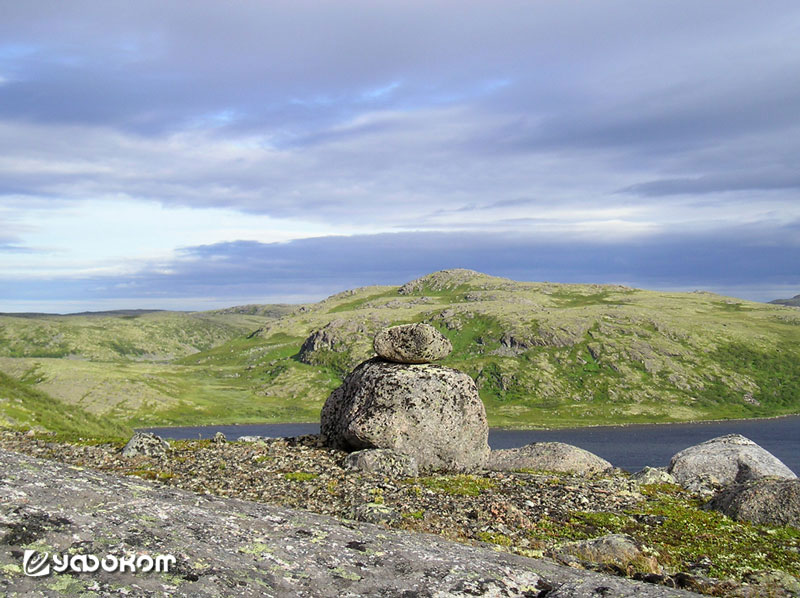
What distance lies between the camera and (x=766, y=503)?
2023cm

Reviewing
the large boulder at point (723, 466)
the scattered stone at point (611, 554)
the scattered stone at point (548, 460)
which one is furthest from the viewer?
the scattered stone at point (548, 460)

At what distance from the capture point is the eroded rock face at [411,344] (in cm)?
3069

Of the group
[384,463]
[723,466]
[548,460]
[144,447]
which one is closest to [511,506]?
[384,463]

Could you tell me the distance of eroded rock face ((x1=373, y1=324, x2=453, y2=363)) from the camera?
3069 cm

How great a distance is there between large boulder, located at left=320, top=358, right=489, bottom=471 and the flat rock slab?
1691 cm

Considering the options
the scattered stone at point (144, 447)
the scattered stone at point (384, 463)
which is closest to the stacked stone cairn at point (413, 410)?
the scattered stone at point (384, 463)

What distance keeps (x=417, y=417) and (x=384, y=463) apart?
4206mm

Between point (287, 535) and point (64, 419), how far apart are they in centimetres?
4634

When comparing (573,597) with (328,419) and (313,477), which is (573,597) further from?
(328,419)

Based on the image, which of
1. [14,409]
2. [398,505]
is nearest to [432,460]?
[398,505]

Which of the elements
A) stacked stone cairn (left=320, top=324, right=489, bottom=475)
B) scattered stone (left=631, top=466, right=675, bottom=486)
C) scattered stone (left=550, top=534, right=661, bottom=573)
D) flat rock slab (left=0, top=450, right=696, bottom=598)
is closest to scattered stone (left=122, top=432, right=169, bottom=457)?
stacked stone cairn (left=320, top=324, right=489, bottom=475)

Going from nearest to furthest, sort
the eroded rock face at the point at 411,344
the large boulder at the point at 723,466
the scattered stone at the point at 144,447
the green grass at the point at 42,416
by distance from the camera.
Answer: the scattered stone at the point at 144,447 < the large boulder at the point at 723,466 < the eroded rock face at the point at 411,344 < the green grass at the point at 42,416

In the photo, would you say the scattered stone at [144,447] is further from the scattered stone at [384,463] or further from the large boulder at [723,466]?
the large boulder at [723,466]

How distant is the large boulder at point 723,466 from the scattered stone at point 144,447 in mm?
25207
